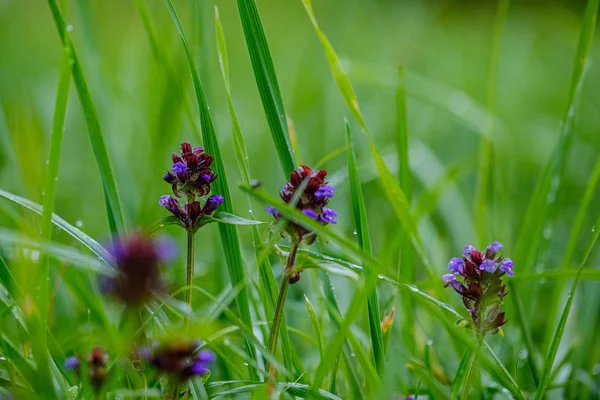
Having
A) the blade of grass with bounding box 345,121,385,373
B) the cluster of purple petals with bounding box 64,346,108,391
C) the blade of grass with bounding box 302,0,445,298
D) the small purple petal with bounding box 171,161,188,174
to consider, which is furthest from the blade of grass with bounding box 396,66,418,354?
the cluster of purple petals with bounding box 64,346,108,391

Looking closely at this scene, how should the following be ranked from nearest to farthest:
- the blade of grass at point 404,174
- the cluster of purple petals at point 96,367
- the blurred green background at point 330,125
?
the cluster of purple petals at point 96,367
the blade of grass at point 404,174
the blurred green background at point 330,125

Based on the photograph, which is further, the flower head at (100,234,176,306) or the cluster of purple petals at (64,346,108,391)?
the cluster of purple petals at (64,346,108,391)

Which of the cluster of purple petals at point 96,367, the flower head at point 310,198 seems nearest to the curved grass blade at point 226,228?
the flower head at point 310,198

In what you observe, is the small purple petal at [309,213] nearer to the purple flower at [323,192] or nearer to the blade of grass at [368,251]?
the purple flower at [323,192]

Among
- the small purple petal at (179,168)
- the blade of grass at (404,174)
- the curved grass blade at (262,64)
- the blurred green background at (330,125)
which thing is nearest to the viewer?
the small purple petal at (179,168)

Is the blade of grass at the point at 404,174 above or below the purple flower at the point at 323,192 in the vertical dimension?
above

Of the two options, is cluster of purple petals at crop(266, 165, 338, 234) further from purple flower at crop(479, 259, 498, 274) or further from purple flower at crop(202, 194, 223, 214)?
purple flower at crop(479, 259, 498, 274)
